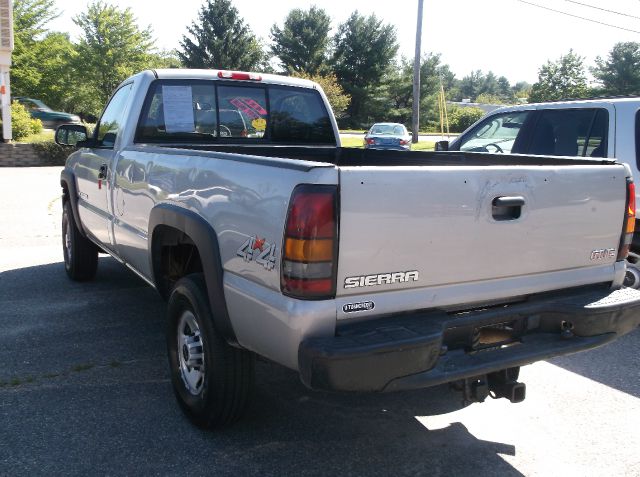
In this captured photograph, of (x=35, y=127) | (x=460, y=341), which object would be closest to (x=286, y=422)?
(x=460, y=341)

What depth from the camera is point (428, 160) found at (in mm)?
4641

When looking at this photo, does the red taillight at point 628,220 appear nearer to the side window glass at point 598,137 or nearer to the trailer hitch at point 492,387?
the trailer hitch at point 492,387

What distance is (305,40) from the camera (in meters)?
58.2

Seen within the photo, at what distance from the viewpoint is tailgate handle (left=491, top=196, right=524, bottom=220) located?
2.82 metres

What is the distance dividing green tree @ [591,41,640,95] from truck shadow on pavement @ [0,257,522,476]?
60.0 meters

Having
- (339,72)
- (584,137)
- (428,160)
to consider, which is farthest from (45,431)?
(339,72)

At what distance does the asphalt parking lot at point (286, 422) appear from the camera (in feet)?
10.0

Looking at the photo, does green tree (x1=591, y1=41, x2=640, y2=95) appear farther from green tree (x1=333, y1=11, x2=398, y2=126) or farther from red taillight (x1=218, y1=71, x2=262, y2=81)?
red taillight (x1=218, y1=71, x2=262, y2=81)

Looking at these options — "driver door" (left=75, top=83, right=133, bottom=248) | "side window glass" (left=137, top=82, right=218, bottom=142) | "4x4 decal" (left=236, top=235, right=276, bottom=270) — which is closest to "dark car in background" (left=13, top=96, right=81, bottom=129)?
"driver door" (left=75, top=83, right=133, bottom=248)

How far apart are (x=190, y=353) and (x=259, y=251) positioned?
40.0 inches

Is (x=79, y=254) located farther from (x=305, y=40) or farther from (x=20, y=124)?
→ (x=305, y=40)

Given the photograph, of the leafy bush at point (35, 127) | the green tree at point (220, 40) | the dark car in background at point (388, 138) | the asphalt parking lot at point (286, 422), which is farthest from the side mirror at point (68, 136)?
the green tree at point (220, 40)

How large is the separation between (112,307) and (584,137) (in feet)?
15.2

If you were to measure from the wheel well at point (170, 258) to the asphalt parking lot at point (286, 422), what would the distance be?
656 millimetres
